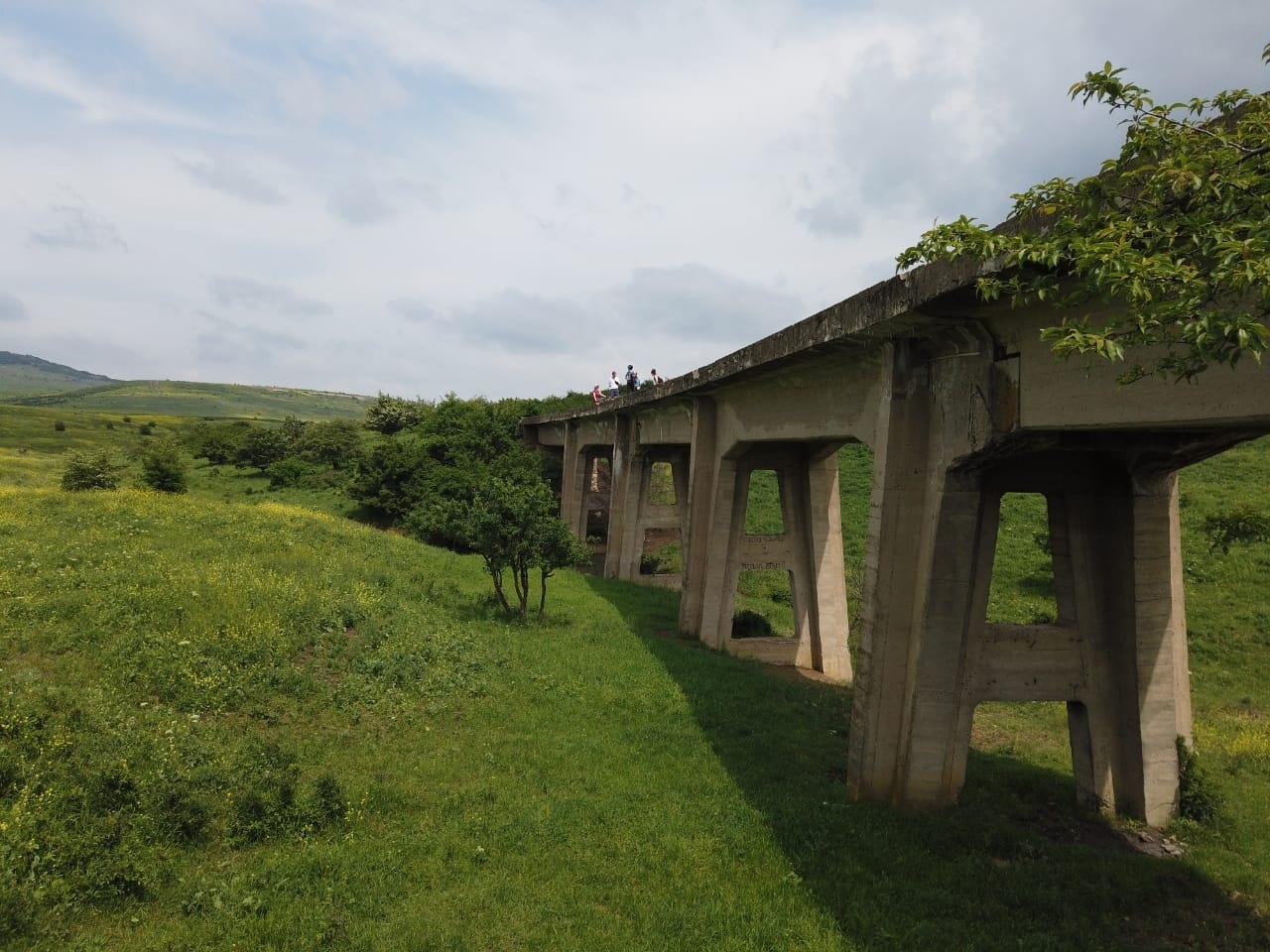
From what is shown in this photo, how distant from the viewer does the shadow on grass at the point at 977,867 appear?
5.88 metres

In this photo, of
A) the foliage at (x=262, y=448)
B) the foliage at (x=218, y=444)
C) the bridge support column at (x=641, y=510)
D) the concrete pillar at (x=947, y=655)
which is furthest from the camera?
the foliage at (x=218, y=444)

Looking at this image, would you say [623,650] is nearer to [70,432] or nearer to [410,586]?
[410,586]

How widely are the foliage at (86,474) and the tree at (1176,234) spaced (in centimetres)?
2875

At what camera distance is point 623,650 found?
14.1 m

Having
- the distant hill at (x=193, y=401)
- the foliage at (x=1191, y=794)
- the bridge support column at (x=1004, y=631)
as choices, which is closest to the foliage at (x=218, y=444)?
the bridge support column at (x=1004, y=631)

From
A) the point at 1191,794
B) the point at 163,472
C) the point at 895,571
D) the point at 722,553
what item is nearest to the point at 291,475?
the point at 163,472

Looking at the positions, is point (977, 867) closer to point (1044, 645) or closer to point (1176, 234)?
point (1044, 645)

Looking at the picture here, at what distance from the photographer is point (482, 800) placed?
25.6 feet

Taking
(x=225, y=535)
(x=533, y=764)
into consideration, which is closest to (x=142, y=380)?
(x=225, y=535)

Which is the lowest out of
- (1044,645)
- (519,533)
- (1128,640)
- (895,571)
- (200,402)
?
(1044,645)

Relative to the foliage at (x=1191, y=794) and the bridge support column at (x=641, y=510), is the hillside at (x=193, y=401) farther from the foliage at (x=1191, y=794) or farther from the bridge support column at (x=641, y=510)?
the foliage at (x=1191, y=794)

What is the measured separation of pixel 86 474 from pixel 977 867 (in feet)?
93.3

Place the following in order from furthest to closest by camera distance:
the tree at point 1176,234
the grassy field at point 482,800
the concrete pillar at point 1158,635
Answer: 1. the concrete pillar at point 1158,635
2. the grassy field at point 482,800
3. the tree at point 1176,234

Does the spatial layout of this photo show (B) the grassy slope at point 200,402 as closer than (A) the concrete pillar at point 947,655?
No
